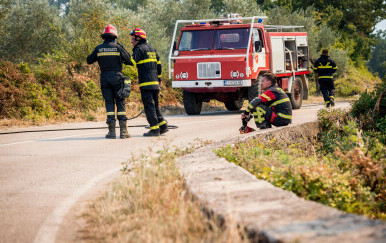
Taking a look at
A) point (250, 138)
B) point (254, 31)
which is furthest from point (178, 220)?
point (254, 31)

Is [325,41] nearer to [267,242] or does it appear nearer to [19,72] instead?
[19,72]

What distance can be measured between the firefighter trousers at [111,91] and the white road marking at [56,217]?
13.5 feet

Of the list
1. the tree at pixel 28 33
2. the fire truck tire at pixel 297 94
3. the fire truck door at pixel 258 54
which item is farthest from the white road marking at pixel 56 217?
the tree at pixel 28 33

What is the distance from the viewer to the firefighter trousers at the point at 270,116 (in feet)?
31.9

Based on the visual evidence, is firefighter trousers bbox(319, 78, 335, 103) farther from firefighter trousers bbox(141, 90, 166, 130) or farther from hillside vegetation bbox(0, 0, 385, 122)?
firefighter trousers bbox(141, 90, 166, 130)

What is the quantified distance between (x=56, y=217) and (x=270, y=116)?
5751 millimetres

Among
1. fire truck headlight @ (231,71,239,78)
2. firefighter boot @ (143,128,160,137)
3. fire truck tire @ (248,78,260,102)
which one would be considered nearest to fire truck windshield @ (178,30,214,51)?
fire truck headlight @ (231,71,239,78)

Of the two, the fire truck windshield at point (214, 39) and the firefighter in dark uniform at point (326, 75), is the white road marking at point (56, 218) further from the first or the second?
the firefighter in dark uniform at point (326, 75)

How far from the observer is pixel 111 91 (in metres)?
10.4

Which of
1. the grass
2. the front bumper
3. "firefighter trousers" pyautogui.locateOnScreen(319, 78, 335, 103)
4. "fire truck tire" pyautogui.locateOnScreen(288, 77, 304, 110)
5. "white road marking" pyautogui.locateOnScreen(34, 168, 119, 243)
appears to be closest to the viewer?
"white road marking" pyautogui.locateOnScreen(34, 168, 119, 243)

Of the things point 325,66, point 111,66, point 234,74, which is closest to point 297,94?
point 325,66

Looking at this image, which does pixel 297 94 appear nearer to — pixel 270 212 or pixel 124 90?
pixel 124 90

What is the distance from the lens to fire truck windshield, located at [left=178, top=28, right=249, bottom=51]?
635 inches

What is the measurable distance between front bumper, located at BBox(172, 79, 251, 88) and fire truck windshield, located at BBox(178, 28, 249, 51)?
1111 millimetres
